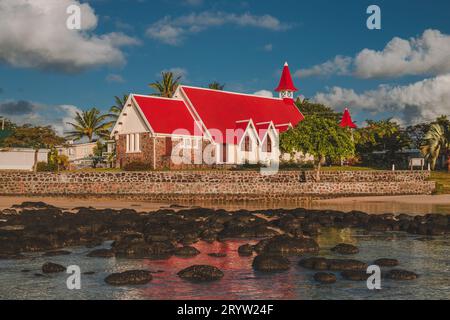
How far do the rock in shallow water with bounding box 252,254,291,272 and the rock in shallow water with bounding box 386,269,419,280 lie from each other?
301cm

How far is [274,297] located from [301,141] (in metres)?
33.7

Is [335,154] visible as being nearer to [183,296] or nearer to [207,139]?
[207,139]

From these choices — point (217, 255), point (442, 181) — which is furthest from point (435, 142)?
point (217, 255)

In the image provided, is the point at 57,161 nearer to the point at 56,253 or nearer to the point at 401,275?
→ the point at 56,253

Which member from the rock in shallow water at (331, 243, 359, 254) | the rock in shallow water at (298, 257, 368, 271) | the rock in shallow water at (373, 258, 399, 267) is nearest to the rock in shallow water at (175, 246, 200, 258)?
the rock in shallow water at (298, 257, 368, 271)

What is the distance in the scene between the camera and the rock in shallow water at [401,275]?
1530 centimetres

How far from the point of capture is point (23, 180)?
144 ft

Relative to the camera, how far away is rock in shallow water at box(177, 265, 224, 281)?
1502 centimetres

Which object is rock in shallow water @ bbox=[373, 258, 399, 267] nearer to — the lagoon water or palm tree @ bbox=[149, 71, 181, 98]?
the lagoon water

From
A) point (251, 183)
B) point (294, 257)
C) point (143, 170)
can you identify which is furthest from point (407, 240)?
point (143, 170)

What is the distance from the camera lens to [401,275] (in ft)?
50.5

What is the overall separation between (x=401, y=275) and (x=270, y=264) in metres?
3.79

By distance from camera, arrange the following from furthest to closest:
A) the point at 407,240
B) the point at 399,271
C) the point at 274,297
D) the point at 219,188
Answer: the point at 219,188 < the point at 407,240 < the point at 399,271 < the point at 274,297

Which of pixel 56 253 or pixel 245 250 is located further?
pixel 245 250
